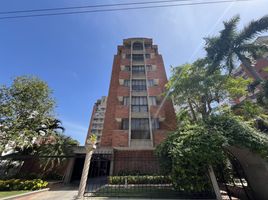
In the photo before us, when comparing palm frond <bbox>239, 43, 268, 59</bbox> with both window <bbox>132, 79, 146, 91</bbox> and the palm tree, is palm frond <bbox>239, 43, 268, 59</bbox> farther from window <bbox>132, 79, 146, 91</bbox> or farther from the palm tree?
window <bbox>132, 79, 146, 91</bbox>

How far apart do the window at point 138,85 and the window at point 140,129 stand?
5029mm

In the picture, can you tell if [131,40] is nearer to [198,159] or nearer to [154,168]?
[154,168]

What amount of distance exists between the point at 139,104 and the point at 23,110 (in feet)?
41.5

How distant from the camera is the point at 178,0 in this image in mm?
6777

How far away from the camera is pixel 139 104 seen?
63.0ft

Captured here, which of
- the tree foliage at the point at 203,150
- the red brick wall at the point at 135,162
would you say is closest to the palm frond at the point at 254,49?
the tree foliage at the point at 203,150

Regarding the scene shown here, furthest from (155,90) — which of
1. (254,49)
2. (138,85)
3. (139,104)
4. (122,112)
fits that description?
(254,49)

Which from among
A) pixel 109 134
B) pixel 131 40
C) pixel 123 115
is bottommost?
pixel 109 134

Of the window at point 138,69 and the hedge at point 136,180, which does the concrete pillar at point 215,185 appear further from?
the window at point 138,69

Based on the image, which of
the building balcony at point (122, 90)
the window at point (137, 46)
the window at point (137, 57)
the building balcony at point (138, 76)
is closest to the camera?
the building balcony at point (122, 90)

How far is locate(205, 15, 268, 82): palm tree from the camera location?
12.8 metres

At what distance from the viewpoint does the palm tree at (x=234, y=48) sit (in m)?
12.8

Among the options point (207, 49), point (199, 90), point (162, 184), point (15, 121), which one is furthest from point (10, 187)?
point (207, 49)

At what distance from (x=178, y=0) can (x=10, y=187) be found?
→ 625 inches
